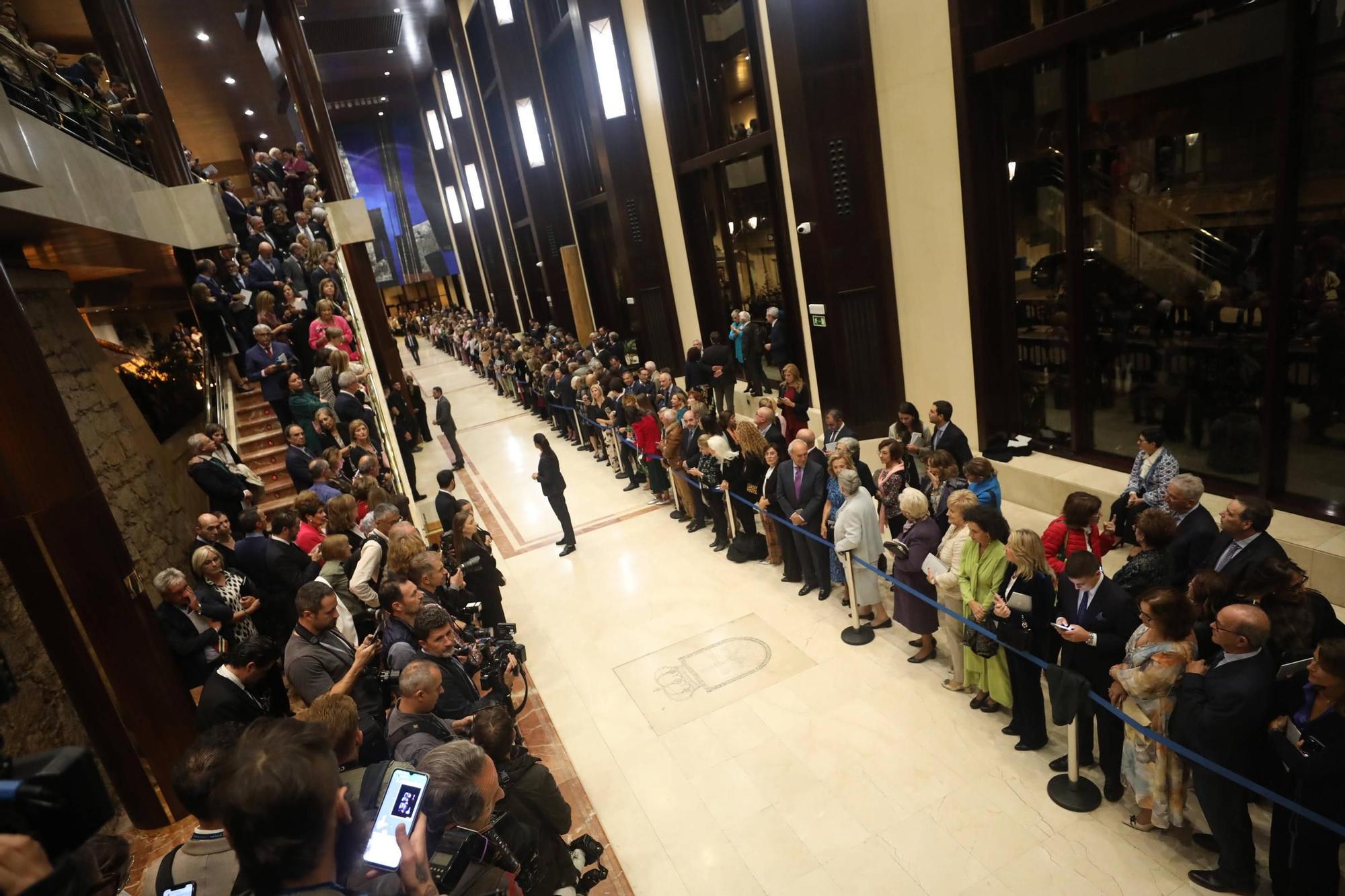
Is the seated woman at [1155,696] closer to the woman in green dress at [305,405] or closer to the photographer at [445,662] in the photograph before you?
the photographer at [445,662]

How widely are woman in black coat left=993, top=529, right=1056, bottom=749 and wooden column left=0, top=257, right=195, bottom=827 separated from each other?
5.50 metres

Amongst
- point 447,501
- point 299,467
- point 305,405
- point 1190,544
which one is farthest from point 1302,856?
point 305,405

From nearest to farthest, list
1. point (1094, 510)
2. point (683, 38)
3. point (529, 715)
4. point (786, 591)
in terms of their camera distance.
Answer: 1. point (1094, 510)
2. point (529, 715)
3. point (786, 591)
4. point (683, 38)

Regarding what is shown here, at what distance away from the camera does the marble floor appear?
3.86 m

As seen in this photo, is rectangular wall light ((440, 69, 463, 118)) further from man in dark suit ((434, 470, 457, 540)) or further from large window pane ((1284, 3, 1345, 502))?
large window pane ((1284, 3, 1345, 502))

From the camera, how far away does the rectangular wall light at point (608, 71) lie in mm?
9156

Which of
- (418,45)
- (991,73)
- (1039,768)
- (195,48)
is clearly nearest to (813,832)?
(1039,768)

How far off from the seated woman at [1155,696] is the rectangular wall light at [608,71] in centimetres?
843

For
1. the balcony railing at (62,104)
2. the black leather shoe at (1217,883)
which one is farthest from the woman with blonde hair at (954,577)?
the balcony railing at (62,104)

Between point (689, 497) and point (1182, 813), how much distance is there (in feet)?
19.3

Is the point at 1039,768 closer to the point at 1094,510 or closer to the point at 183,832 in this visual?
the point at 1094,510

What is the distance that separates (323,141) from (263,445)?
805cm

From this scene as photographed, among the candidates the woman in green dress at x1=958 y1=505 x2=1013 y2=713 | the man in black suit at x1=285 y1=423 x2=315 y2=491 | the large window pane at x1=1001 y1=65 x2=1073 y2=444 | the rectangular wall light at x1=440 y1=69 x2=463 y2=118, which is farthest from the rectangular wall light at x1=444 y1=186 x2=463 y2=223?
the woman in green dress at x1=958 y1=505 x2=1013 y2=713

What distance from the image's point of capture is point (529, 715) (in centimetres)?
587
